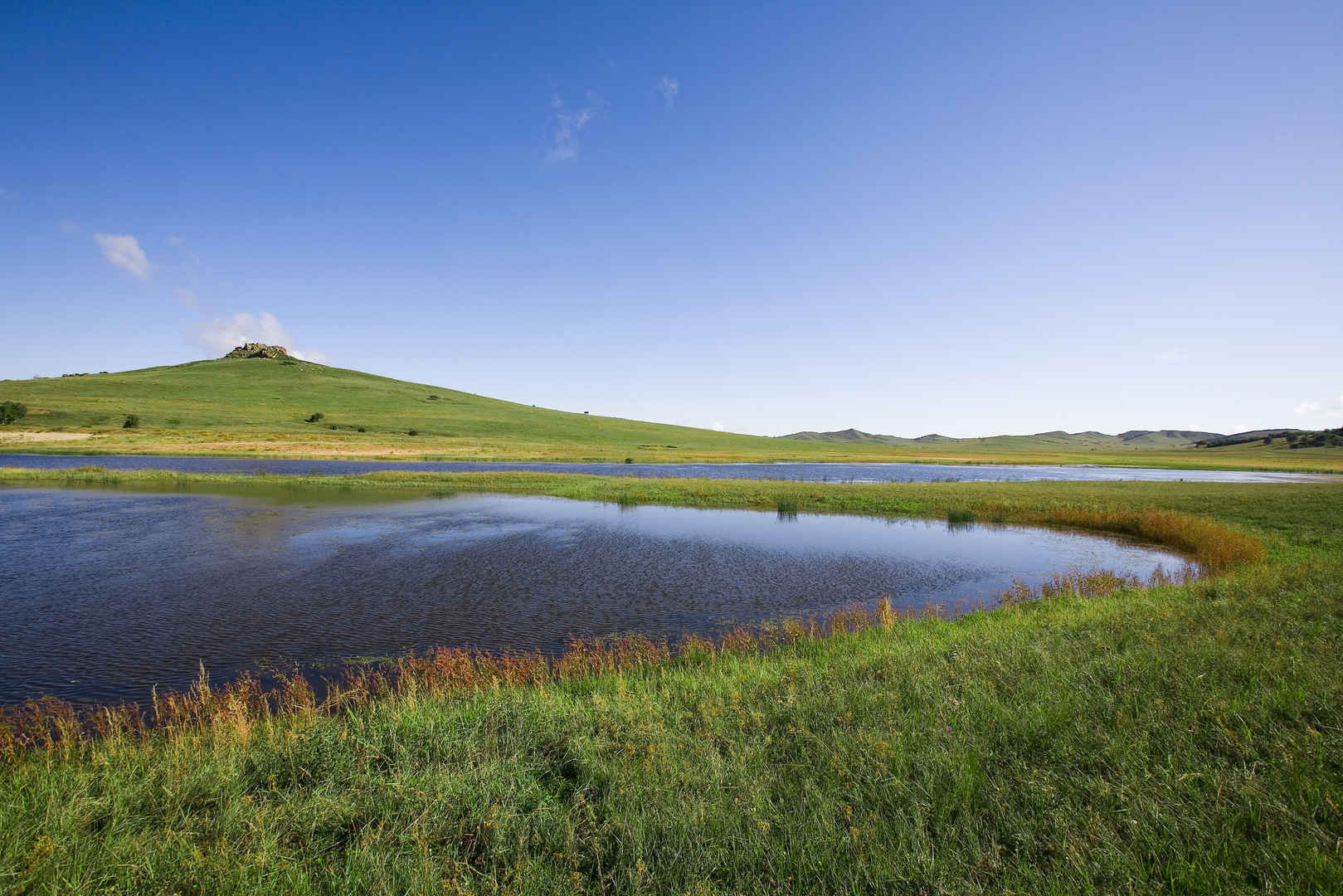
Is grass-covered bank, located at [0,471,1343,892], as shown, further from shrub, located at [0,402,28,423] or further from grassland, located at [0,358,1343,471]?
shrub, located at [0,402,28,423]

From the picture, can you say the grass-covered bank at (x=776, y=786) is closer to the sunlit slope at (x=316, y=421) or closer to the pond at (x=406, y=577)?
the pond at (x=406, y=577)

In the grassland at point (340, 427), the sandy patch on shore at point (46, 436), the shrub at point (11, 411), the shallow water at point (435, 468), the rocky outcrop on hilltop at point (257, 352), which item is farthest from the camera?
the rocky outcrop on hilltop at point (257, 352)

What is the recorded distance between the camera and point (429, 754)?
701 centimetres

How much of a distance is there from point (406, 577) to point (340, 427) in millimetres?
101419

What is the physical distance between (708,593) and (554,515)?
20.4m

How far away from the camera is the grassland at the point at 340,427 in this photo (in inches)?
3327

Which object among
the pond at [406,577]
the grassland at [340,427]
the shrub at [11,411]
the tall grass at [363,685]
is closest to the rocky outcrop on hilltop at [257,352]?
the grassland at [340,427]

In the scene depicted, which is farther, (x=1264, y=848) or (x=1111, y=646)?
(x=1111, y=646)

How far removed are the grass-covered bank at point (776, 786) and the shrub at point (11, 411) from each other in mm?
121957

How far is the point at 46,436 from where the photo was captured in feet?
267

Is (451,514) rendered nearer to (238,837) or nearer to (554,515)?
(554,515)

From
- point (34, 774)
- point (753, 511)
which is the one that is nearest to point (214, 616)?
point (34, 774)

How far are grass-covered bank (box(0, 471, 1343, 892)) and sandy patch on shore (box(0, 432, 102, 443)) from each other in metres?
104

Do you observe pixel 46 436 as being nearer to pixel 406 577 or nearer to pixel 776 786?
pixel 406 577
